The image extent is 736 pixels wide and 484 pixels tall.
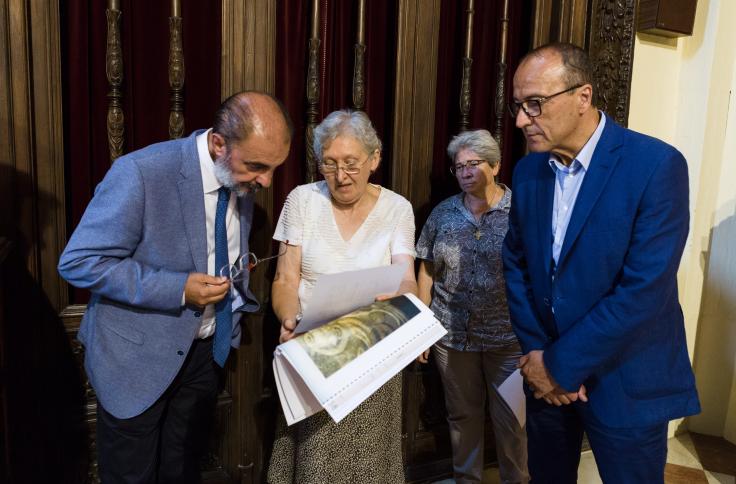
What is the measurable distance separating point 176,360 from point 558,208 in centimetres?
118

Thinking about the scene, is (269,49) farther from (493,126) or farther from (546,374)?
(546,374)

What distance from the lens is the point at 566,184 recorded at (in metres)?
1.62

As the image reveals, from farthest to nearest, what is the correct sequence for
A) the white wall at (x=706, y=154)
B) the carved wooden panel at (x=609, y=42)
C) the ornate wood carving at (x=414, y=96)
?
the white wall at (x=706, y=154) → the carved wooden panel at (x=609, y=42) → the ornate wood carving at (x=414, y=96)

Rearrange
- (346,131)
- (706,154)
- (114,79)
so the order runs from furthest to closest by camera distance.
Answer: (706,154) → (114,79) → (346,131)

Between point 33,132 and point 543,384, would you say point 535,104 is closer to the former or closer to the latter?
point 543,384

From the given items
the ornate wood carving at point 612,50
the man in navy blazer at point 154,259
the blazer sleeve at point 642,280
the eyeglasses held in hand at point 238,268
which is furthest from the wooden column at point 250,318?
the ornate wood carving at point 612,50

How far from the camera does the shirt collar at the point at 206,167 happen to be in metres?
1.62

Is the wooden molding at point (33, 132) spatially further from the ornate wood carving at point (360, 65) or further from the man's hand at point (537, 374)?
the man's hand at point (537, 374)

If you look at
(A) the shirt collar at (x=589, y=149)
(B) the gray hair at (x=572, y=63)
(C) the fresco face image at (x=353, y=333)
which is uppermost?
(B) the gray hair at (x=572, y=63)

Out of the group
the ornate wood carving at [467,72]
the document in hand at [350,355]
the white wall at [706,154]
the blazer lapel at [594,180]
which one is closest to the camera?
the document in hand at [350,355]

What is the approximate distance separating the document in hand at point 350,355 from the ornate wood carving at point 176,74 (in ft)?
3.30

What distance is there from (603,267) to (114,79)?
5.44ft

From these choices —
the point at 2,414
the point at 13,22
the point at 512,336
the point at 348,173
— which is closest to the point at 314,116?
the point at 348,173

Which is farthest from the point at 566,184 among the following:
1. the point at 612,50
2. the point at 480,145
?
the point at 612,50
